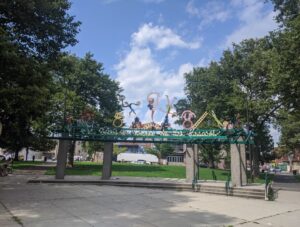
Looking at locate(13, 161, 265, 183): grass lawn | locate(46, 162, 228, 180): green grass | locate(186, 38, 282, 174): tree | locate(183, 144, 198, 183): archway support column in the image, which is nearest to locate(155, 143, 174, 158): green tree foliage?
locate(186, 38, 282, 174): tree

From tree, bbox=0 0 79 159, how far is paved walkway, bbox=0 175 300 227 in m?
4.65

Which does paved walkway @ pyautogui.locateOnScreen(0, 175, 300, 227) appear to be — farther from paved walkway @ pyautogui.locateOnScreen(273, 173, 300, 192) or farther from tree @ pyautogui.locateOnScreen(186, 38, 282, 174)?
tree @ pyautogui.locateOnScreen(186, 38, 282, 174)

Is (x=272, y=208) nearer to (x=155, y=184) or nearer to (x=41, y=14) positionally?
(x=155, y=184)

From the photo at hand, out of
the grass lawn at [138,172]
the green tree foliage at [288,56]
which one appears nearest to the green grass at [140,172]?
the grass lawn at [138,172]

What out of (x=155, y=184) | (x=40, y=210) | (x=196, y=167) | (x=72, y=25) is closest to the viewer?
(x=40, y=210)

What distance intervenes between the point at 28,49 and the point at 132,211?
37.9 ft

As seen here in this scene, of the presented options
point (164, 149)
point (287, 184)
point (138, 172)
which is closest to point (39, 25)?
point (138, 172)

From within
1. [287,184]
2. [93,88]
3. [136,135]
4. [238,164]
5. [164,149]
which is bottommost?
[287,184]

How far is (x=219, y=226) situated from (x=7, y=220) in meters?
6.46

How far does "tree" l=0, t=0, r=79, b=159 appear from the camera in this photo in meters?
15.6

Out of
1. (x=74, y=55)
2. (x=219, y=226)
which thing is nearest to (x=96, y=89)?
(x=74, y=55)

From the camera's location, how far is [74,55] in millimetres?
49125

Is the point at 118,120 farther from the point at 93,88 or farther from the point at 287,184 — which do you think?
the point at 93,88

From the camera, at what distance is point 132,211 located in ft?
41.3
